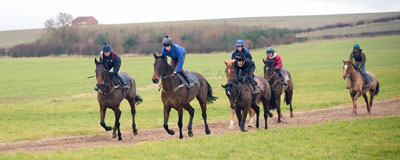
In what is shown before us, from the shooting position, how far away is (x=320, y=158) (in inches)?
386

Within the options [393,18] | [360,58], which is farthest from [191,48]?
[360,58]

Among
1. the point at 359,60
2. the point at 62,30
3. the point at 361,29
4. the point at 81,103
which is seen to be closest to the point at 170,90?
the point at 359,60

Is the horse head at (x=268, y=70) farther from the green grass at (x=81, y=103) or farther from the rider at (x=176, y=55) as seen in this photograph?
the rider at (x=176, y=55)

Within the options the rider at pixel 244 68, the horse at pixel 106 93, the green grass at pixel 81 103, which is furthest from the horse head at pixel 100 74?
the rider at pixel 244 68

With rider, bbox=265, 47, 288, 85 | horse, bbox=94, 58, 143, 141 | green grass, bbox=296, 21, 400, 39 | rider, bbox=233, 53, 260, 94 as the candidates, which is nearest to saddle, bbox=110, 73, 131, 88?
horse, bbox=94, 58, 143, 141

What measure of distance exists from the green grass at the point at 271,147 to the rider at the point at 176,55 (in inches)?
78.4

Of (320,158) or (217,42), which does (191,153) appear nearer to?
(320,158)

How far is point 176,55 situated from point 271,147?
163 inches

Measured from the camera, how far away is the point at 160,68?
40.9 feet

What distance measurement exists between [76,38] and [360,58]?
73.5m

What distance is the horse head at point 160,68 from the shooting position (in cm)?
1229

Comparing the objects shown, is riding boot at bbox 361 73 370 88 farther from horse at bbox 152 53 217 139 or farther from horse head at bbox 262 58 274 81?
horse at bbox 152 53 217 139

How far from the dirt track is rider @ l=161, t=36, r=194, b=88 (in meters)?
1.95

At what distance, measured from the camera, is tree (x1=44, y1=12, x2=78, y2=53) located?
8544cm
